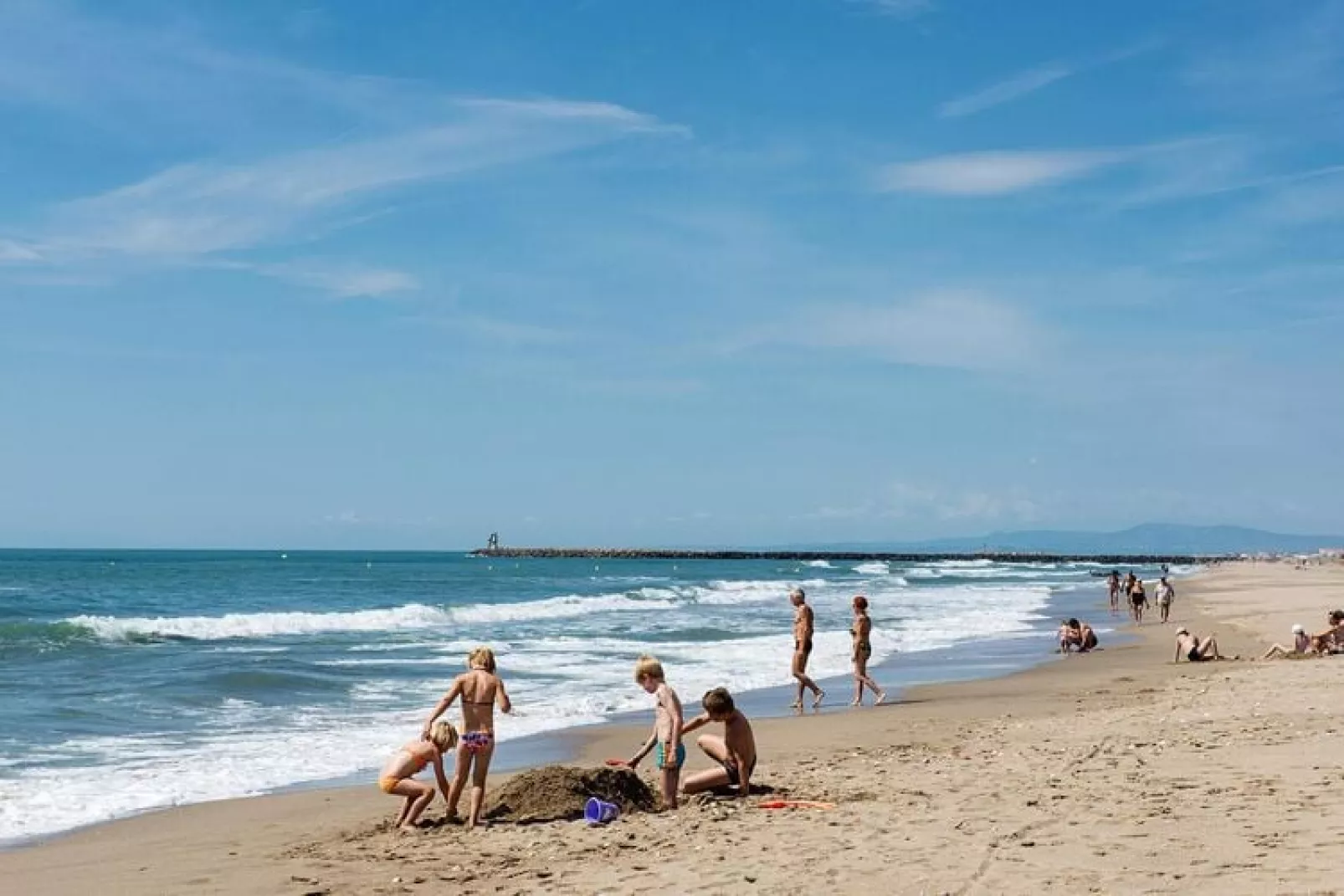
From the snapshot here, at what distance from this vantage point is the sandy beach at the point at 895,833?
647 cm

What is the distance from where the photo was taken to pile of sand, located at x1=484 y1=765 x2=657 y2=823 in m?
8.76

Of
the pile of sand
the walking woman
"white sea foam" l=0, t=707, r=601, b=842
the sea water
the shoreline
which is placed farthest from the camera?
the walking woman

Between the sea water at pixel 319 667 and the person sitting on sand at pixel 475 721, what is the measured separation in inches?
113

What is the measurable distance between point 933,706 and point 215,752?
8.23 meters

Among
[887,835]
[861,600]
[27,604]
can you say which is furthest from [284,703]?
[27,604]

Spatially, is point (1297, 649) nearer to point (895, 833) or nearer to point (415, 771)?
point (895, 833)

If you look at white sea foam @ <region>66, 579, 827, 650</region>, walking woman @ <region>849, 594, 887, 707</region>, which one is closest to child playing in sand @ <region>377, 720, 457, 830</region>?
walking woman @ <region>849, 594, 887, 707</region>

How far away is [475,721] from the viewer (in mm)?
9008

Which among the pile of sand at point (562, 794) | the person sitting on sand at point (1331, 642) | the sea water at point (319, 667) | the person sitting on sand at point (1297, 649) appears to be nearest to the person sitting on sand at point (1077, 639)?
the sea water at point (319, 667)

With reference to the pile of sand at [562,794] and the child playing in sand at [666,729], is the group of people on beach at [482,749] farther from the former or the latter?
the pile of sand at [562,794]

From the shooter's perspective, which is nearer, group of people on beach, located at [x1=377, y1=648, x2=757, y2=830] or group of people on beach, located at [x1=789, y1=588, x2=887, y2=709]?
group of people on beach, located at [x1=377, y1=648, x2=757, y2=830]

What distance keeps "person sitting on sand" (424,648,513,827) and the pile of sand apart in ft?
0.68

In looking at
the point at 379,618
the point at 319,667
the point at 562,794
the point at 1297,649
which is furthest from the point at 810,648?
the point at 379,618

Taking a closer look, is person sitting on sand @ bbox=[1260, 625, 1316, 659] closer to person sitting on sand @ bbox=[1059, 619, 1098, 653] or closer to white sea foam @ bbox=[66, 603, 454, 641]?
person sitting on sand @ bbox=[1059, 619, 1098, 653]
